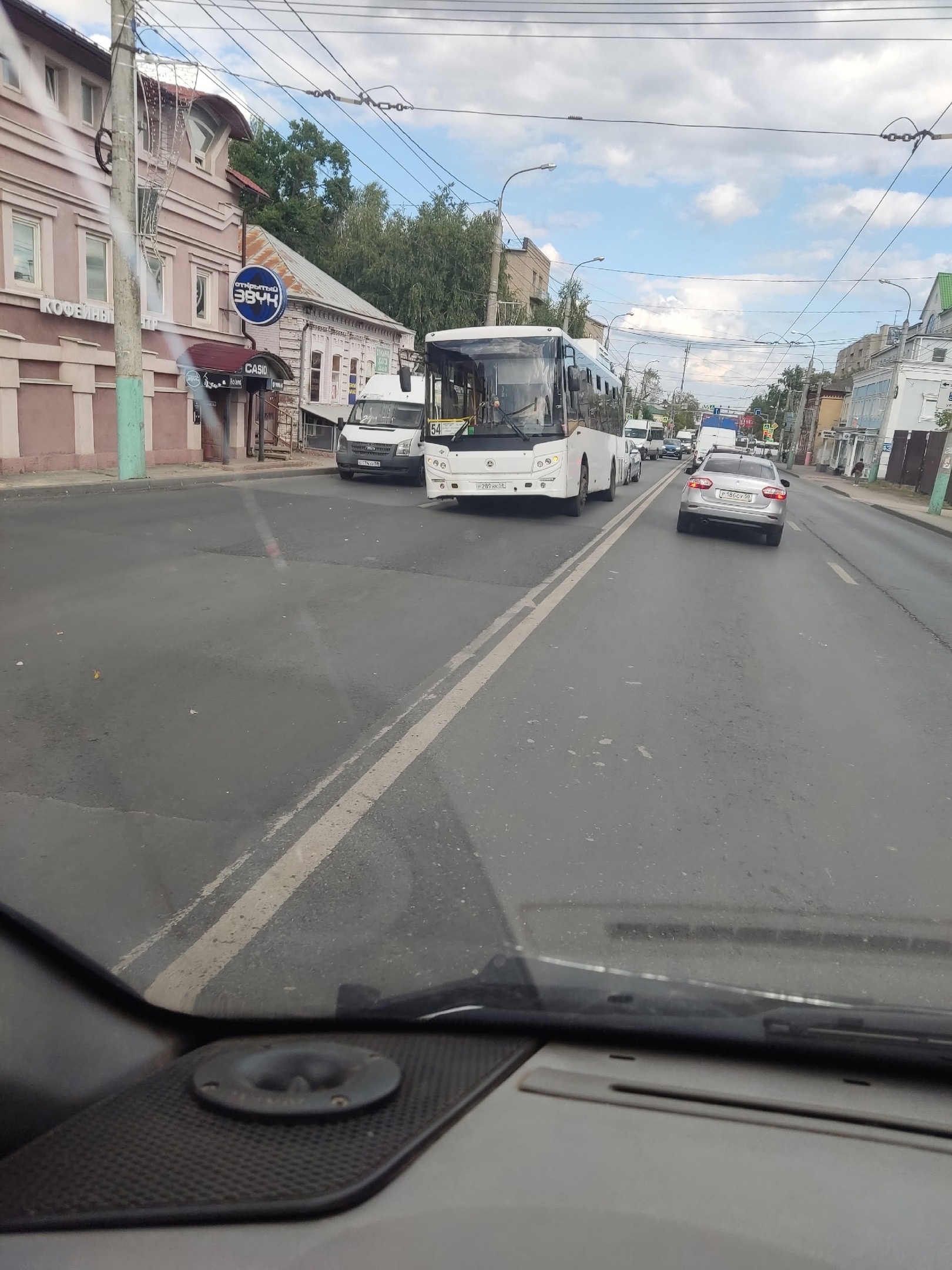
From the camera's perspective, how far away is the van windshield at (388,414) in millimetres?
24328

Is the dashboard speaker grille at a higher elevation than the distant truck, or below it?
below

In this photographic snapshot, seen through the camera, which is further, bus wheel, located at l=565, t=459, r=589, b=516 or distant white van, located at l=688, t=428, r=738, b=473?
distant white van, located at l=688, t=428, r=738, b=473

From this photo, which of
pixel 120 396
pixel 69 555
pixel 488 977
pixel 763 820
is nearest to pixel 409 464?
pixel 120 396

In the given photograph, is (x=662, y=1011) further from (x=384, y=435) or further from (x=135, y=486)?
(x=384, y=435)

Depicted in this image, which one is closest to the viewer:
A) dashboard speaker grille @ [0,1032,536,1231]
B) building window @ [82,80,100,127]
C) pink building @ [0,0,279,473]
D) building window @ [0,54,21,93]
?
dashboard speaker grille @ [0,1032,536,1231]

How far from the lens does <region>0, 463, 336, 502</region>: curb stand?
16.2 m

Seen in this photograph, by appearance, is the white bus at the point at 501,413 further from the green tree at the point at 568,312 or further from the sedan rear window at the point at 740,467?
the green tree at the point at 568,312

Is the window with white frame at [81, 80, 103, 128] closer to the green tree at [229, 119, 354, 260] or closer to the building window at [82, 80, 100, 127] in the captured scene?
the building window at [82, 80, 100, 127]

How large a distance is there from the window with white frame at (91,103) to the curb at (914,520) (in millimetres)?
21401

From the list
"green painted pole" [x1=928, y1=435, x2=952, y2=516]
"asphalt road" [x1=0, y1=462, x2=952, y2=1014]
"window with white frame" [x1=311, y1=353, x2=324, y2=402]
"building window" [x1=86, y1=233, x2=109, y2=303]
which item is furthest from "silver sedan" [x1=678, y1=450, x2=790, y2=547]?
Answer: "window with white frame" [x1=311, y1=353, x2=324, y2=402]

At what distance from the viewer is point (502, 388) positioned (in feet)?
53.1

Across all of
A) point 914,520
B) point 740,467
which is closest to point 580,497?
point 740,467

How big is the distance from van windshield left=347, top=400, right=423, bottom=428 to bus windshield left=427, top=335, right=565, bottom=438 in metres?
7.85

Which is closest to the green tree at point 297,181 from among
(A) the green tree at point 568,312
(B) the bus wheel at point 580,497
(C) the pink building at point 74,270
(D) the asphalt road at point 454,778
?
(A) the green tree at point 568,312
